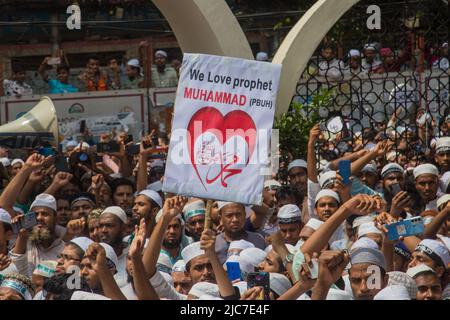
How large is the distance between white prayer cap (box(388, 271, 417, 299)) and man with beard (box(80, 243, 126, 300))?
1.63 metres

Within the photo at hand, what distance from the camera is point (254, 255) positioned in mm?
8797

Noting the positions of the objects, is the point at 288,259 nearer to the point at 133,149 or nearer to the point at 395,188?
the point at 395,188

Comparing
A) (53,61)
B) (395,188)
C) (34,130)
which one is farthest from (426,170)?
(53,61)

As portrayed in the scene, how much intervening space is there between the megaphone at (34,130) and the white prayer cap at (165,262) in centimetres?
414

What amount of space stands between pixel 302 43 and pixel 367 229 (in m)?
4.02

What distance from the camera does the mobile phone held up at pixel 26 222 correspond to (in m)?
9.68

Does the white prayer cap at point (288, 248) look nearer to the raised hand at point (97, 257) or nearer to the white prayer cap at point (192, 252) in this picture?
the white prayer cap at point (192, 252)

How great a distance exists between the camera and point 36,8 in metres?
21.9

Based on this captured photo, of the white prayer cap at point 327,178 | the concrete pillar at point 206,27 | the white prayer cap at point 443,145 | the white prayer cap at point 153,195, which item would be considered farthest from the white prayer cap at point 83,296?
the white prayer cap at point 443,145

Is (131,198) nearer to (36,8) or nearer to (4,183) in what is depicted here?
(4,183)

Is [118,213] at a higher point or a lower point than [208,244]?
lower

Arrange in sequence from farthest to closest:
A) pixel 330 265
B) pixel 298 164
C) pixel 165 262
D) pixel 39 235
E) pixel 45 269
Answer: pixel 298 164 → pixel 39 235 → pixel 165 262 → pixel 45 269 → pixel 330 265

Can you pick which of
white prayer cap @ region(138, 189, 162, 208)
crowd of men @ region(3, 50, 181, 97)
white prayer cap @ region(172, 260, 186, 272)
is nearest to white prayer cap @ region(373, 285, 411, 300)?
white prayer cap @ region(172, 260, 186, 272)
